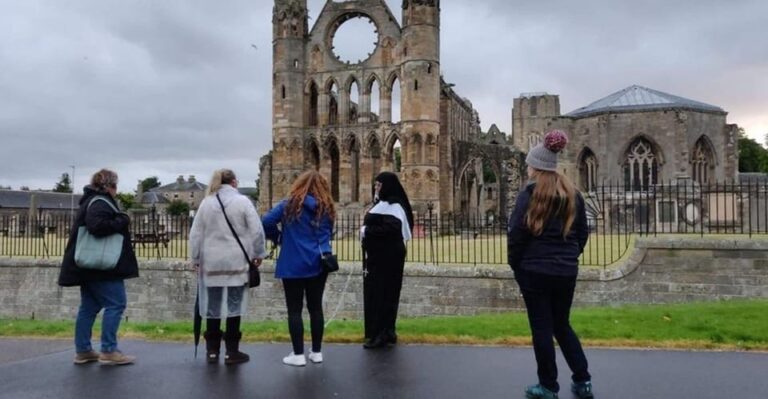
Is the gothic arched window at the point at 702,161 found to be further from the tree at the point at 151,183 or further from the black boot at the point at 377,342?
the tree at the point at 151,183

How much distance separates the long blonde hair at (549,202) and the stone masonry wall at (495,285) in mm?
6236

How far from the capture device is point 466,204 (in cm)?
4388

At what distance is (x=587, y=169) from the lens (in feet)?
143

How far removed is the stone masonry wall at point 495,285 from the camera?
40.0 feet

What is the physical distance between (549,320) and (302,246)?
241 cm

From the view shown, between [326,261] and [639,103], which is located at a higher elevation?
[639,103]

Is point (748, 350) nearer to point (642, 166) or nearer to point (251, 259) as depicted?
point (251, 259)

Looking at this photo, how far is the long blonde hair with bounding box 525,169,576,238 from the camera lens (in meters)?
4.66

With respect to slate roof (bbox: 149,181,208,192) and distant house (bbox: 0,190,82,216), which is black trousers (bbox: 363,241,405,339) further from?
slate roof (bbox: 149,181,208,192)

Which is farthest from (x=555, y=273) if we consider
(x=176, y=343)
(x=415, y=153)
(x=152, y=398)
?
(x=415, y=153)

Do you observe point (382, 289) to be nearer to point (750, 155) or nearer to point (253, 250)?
point (253, 250)

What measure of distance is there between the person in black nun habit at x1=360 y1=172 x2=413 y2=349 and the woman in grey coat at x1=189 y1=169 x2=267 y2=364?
52.6 inches

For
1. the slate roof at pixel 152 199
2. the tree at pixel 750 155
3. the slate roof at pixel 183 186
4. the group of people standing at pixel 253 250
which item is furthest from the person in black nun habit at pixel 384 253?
the slate roof at pixel 183 186

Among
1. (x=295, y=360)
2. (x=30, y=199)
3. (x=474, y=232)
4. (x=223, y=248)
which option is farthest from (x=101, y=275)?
(x=30, y=199)
